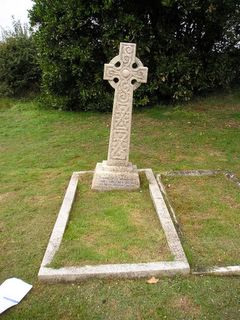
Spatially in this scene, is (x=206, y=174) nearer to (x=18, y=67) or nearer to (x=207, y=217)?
(x=207, y=217)

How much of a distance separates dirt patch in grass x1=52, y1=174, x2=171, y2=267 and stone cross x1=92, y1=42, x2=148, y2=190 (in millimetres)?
172

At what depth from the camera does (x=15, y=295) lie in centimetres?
340

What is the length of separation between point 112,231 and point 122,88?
6.85ft

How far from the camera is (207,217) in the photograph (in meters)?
4.71

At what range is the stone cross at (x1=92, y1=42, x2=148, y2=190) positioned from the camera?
5371mm

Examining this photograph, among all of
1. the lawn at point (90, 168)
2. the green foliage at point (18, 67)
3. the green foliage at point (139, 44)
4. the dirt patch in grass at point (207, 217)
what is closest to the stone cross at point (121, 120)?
the dirt patch in grass at point (207, 217)

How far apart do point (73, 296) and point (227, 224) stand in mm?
2052

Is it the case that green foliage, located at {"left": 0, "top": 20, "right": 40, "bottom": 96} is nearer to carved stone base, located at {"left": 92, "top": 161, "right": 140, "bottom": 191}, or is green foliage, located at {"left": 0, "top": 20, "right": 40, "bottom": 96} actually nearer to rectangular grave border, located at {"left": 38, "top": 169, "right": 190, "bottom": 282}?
carved stone base, located at {"left": 92, "top": 161, "right": 140, "bottom": 191}

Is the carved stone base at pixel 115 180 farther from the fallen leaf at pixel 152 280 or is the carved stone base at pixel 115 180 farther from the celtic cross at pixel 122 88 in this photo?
the fallen leaf at pixel 152 280

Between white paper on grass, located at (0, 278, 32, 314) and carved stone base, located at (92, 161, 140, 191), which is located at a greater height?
carved stone base, located at (92, 161, 140, 191)

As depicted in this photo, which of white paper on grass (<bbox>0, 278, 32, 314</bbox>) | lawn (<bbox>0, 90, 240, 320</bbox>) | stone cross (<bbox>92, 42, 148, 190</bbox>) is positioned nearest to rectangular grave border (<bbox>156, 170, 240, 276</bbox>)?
lawn (<bbox>0, 90, 240, 320</bbox>)

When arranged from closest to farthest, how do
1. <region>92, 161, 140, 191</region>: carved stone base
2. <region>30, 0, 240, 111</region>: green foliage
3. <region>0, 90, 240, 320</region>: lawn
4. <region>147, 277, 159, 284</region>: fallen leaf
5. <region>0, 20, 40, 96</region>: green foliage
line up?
<region>0, 90, 240, 320</region>: lawn
<region>147, 277, 159, 284</region>: fallen leaf
<region>92, 161, 140, 191</region>: carved stone base
<region>30, 0, 240, 111</region>: green foliage
<region>0, 20, 40, 96</region>: green foliage

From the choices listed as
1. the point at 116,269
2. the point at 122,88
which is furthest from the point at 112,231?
the point at 122,88

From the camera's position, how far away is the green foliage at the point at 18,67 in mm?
12812
